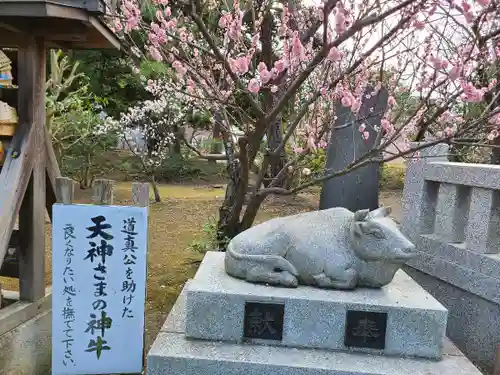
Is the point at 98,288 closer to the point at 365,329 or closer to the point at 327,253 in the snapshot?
the point at 327,253

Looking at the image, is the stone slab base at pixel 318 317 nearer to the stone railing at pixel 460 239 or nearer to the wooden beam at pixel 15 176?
the stone railing at pixel 460 239

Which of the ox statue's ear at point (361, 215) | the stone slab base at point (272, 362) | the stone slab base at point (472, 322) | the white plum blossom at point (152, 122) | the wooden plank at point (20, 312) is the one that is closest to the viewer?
the stone slab base at point (272, 362)

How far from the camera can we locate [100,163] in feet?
51.6

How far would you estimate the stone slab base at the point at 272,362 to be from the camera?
298 cm

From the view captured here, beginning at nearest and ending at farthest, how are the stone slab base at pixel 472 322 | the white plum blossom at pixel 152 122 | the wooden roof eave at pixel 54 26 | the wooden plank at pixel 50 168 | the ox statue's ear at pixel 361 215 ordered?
the wooden roof eave at pixel 54 26 < the ox statue's ear at pixel 361 215 < the stone slab base at pixel 472 322 < the wooden plank at pixel 50 168 < the white plum blossom at pixel 152 122

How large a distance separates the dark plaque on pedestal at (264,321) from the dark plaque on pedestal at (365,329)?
1.46ft

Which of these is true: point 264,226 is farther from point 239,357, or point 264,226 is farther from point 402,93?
point 402,93

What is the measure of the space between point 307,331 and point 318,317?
0.41 feet

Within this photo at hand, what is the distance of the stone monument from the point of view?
3.04 m

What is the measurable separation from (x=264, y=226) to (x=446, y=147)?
84.3 inches

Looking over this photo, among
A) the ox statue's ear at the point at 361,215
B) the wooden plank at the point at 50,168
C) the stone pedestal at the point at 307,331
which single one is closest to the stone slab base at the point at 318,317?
the stone pedestal at the point at 307,331

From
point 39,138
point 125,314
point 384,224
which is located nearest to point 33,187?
point 39,138

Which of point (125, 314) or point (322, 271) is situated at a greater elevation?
point (322, 271)

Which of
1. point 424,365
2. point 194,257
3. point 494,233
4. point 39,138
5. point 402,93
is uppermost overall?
point 402,93
